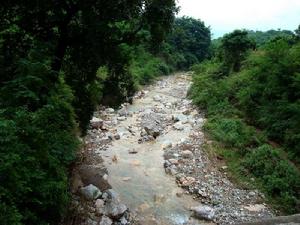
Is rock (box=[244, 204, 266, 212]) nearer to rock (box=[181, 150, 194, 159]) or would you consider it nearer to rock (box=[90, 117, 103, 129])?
rock (box=[181, 150, 194, 159])

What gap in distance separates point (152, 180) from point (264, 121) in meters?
5.92

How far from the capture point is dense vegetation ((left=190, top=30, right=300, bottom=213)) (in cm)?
1170

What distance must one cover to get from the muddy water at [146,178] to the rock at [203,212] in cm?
19

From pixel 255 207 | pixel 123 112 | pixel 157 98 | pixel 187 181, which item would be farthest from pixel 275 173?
pixel 157 98

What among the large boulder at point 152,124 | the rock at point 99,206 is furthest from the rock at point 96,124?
the rock at point 99,206

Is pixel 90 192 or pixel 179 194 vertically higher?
pixel 90 192

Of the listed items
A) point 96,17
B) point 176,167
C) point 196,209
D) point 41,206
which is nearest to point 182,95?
point 176,167

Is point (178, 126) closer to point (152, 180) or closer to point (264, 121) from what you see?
point (264, 121)

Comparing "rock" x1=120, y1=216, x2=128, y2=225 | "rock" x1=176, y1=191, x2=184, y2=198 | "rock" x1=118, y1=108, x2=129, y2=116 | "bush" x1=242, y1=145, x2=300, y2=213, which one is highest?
"bush" x1=242, y1=145, x2=300, y2=213

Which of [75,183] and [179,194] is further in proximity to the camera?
[179,194]

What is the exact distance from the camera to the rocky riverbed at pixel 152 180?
32.0 feet

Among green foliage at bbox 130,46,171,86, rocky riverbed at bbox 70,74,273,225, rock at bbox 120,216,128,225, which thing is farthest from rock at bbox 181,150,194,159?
green foliage at bbox 130,46,171,86

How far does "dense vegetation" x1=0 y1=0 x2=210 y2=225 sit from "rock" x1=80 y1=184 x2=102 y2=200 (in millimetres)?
1530

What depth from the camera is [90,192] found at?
993 centimetres
